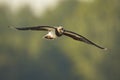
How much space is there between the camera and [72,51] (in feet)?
37.8

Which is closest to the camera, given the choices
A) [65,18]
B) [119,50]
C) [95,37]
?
[119,50]

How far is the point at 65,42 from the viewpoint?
1206 centimetres

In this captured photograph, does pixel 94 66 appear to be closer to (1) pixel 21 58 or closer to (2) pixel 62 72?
(2) pixel 62 72

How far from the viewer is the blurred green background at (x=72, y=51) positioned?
35.6ft

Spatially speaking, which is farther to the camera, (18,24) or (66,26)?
(18,24)

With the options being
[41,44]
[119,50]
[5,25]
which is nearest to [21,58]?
[41,44]

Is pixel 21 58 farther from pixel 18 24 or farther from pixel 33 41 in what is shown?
pixel 18 24

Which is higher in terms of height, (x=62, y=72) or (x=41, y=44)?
(x=41, y=44)

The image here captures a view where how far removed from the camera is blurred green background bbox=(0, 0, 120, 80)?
10.8 meters

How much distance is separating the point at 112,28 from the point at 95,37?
0.37 m

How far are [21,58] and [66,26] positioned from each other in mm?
1155

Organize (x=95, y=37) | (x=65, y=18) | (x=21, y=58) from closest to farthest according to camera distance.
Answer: (x=95, y=37)
(x=21, y=58)
(x=65, y=18)

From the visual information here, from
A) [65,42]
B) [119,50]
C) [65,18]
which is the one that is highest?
[65,18]

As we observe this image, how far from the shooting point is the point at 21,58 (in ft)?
39.6
